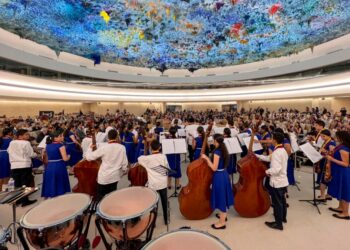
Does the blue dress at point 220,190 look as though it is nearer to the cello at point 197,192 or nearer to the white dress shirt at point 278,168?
the cello at point 197,192

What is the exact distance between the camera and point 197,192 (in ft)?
11.8

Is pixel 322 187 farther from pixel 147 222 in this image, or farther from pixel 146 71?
pixel 146 71

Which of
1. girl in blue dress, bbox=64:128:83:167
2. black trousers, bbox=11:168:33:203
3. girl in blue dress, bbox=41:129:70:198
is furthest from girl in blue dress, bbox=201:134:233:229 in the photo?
girl in blue dress, bbox=64:128:83:167

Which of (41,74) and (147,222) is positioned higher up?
(41,74)

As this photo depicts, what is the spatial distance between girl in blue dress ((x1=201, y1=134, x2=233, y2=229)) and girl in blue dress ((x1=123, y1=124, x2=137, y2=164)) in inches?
150

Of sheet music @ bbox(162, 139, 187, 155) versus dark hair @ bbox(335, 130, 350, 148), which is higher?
dark hair @ bbox(335, 130, 350, 148)

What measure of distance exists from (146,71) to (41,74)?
1190 cm

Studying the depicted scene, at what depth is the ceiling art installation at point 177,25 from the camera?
11.2m

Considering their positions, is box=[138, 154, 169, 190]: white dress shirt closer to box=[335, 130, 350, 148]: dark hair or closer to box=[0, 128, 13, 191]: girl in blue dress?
box=[335, 130, 350, 148]: dark hair

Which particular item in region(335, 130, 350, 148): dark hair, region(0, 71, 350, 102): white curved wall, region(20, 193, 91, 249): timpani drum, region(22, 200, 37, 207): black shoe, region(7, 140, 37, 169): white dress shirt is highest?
region(0, 71, 350, 102): white curved wall

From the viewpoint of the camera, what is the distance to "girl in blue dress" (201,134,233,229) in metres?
Result: 3.37

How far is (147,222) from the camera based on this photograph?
237 centimetres

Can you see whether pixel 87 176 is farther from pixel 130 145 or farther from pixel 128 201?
pixel 130 145

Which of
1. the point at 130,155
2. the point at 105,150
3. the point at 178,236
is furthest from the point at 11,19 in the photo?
the point at 178,236
